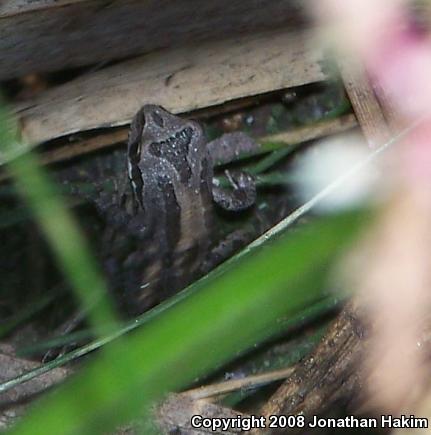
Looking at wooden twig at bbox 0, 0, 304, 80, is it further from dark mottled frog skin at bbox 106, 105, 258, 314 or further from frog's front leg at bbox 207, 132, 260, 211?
frog's front leg at bbox 207, 132, 260, 211

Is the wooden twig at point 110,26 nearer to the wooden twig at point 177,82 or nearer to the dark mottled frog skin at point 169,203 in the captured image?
the wooden twig at point 177,82

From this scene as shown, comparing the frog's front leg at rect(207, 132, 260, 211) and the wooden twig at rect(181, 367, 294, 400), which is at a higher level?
the frog's front leg at rect(207, 132, 260, 211)

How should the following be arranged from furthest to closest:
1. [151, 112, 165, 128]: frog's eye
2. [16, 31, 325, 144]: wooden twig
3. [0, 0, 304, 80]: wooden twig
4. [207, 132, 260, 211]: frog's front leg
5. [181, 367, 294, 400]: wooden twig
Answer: [207, 132, 260, 211]: frog's front leg → [151, 112, 165, 128]: frog's eye → [16, 31, 325, 144]: wooden twig → [181, 367, 294, 400]: wooden twig → [0, 0, 304, 80]: wooden twig

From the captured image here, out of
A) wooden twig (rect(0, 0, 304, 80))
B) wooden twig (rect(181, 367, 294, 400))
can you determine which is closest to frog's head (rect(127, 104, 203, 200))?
wooden twig (rect(0, 0, 304, 80))

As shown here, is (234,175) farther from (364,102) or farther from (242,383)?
(242,383)

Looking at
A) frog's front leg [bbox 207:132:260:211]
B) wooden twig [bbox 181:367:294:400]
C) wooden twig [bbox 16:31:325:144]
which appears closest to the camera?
wooden twig [bbox 181:367:294:400]

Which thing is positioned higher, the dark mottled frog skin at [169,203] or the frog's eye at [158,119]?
the frog's eye at [158,119]

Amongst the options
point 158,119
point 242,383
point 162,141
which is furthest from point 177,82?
point 242,383

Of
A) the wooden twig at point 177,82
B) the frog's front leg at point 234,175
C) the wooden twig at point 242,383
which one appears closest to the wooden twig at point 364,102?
the wooden twig at point 177,82
